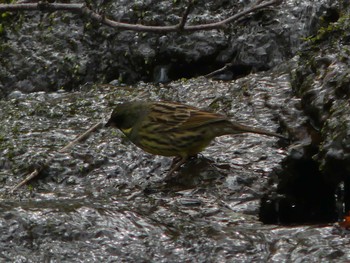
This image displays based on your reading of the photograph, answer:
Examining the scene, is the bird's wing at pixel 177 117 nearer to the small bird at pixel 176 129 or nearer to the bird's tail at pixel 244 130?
the small bird at pixel 176 129

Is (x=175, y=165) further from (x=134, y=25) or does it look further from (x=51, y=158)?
(x=134, y=25)

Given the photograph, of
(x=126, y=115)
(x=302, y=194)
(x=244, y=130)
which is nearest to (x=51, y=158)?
(x=126, y=115)

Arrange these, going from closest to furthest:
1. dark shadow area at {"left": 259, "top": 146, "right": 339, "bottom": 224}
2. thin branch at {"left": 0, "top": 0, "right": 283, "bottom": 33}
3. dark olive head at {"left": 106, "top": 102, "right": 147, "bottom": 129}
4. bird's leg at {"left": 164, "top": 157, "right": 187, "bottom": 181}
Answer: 1. thin branch at {"left": 0, "top": 0, "right": 283, "bottom": 33}
2. dark shadow area at {"left": 259, "top": 146, "right": 339, "bottom": 224}
3. bird's leg at {"left": 164, "top": 157, "right": 187, "bottom": 181}
4. dark olive head at {"left": 106, "top": 102, "right": 147, "bottom": 129}

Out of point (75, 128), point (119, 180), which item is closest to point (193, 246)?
point (119, 180)

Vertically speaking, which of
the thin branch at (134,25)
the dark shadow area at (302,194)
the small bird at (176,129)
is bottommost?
the dark shadow area at (302,194)

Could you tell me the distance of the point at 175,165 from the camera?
7.27 meters

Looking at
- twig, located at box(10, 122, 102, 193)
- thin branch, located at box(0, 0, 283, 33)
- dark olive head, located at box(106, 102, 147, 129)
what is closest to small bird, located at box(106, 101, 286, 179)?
dark olive head, located at box(106, 102, 147, 129)

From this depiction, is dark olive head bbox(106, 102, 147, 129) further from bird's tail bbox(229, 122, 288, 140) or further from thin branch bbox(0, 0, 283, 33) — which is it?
thin branch bbox(0, 0, 283, 33)

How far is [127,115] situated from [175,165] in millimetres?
622

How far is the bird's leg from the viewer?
23.4 ft

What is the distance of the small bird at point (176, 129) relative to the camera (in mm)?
7266

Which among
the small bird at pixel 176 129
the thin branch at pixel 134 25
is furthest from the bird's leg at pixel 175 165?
Answer: the thin branch at pixel 134 25

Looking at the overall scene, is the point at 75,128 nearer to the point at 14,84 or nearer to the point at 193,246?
the point at 14,84

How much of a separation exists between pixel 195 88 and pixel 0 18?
2611 millimetres
